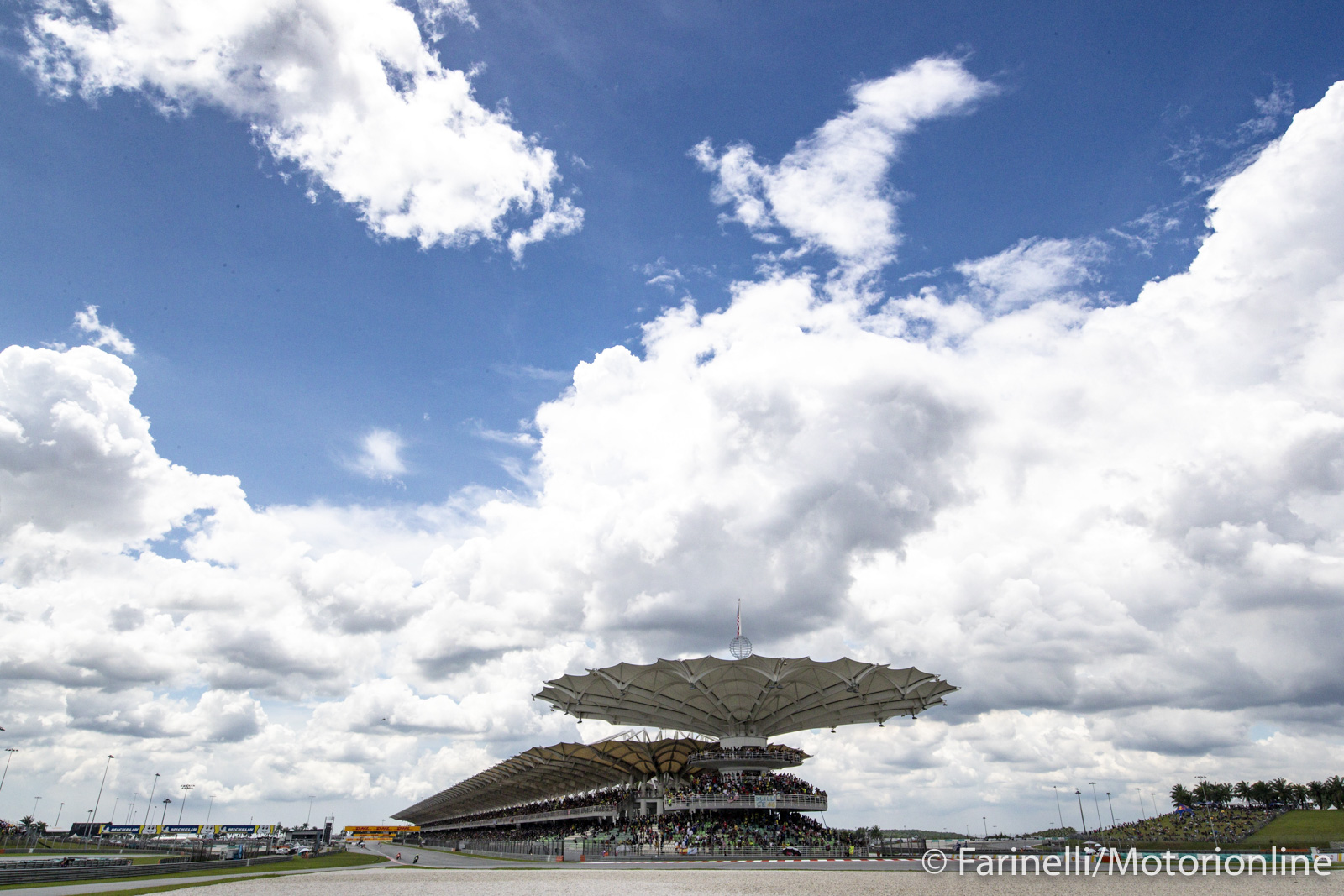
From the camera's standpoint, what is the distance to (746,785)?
6094 centimetres

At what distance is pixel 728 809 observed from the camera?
201 feet

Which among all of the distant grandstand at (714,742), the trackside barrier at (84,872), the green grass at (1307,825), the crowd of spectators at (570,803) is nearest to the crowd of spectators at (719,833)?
the distant grandstand at (714,742)

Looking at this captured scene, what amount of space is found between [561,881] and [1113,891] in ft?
64.6

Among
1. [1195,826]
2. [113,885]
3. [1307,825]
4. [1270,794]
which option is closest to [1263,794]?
[1270,794]

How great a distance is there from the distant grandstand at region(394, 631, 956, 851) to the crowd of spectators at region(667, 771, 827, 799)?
16 cm

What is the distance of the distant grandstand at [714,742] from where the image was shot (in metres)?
58.5

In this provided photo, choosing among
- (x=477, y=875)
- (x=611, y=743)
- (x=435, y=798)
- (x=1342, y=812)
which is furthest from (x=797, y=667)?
(x=435, y=798)

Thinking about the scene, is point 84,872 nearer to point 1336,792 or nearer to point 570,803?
point 570,803

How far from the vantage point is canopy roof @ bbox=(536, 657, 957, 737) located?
59312mm

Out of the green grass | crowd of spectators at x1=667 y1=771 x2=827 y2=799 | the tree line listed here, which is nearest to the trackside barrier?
crowd of spectators at x1=667 y1=771 x2=827 y2=799

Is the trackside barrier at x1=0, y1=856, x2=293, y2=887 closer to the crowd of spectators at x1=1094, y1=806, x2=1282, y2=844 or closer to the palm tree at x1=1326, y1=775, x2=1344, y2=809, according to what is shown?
the crowd of spectators at x1=1094, y1=806, x2=1282, y2=844

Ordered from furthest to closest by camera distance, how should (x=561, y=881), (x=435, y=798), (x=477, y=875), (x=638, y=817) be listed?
1. (x=435, y=798)
2. (x=638, y=817)
3. (x=477, y=875)
4. (x=561, y=881)

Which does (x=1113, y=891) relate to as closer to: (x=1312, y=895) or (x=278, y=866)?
(x=1312, y=895)

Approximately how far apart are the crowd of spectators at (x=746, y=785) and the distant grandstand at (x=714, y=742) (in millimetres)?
163
